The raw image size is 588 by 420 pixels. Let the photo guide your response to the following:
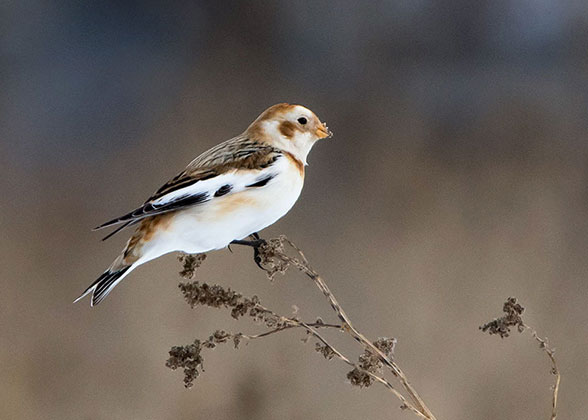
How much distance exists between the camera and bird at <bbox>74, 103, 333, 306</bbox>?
656mm

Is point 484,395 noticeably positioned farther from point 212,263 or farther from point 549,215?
point 212,263

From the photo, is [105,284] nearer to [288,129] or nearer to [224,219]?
[224,219]

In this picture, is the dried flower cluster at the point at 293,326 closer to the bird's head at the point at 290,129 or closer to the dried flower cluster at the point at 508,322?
the dried flower cluster at the point at 508,322

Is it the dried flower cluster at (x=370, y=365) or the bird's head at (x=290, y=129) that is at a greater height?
the bird's head at (x=290, y=129)

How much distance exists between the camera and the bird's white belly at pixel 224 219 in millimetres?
659

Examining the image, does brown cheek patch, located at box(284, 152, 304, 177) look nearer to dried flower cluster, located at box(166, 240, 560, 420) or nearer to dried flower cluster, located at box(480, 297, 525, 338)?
dried flower cluster, located at box(166, 240, 560, 420)

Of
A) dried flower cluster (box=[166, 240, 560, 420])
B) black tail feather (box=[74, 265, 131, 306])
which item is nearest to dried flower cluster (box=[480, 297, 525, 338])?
dried flower cluster (box=[166, 240, 560, 420])

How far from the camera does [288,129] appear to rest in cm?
74

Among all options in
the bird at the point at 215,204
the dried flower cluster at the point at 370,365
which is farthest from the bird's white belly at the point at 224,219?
the dried flower cluster at the point at 370,365

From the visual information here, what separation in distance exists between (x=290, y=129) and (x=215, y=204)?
0.12m

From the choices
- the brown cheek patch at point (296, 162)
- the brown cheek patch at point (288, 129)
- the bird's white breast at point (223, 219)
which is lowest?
the bird's white breast at point (223, 219)

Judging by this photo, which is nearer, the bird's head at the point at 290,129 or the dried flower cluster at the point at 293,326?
the dried flower cluster at the point at 293,326

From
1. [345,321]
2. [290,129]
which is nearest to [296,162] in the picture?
[290,129]

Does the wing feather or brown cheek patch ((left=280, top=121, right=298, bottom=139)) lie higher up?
brown cheek patch ((left=280, top=121, right=298, bottom=139))
